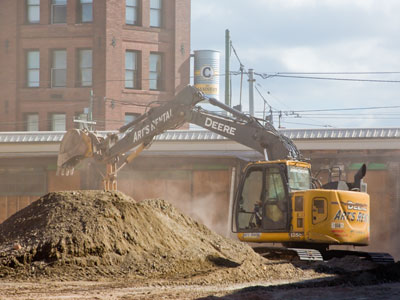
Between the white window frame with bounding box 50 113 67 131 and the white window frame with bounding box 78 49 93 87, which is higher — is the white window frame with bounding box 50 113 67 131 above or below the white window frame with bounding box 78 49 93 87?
below

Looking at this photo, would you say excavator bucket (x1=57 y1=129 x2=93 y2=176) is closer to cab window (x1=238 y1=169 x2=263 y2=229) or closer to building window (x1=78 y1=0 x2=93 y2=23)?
cab window (x1=238 y1=169 x2=263 y2=229)

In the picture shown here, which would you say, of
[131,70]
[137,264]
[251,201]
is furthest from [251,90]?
[137,264]

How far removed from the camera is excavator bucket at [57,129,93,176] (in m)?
23.0

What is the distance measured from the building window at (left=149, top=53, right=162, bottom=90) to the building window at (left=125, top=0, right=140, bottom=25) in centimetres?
234

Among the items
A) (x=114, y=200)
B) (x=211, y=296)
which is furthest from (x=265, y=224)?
(x=211, y=296)

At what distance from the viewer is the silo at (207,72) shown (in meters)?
52.4

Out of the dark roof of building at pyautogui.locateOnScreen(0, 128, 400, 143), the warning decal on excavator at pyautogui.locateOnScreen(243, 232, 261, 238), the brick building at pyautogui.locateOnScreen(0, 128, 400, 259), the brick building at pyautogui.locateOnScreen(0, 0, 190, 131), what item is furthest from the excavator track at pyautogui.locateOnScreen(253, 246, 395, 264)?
the brick building at pyautogui.locateOnScreen(0, 0, 190, 131)

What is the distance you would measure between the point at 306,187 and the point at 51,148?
741 inches

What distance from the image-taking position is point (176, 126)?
901 inches

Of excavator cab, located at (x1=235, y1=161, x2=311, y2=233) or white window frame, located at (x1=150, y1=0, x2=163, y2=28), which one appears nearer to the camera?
excavator cab, located at (x1=235, y1=161, x2=311, y2=233)

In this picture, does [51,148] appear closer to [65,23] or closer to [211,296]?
[65,23]

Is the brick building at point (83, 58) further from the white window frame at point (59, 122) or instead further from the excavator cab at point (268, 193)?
the excavator cab at point (268, 193)

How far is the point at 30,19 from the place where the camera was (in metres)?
49.2

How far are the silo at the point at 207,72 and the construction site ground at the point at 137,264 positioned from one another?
32.7 metres
